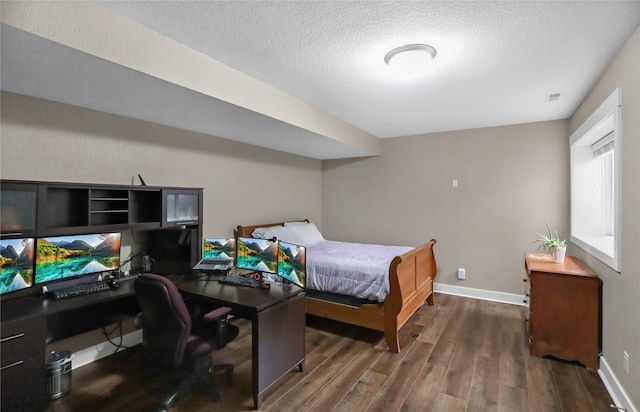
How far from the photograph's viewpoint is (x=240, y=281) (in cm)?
242

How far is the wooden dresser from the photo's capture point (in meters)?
2.35

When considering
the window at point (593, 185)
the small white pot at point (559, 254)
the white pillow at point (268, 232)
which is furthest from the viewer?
the white pillow at point (268, 232)

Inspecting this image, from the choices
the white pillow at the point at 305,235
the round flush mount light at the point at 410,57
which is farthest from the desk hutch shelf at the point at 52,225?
the round flush mount light at the point at 410,57

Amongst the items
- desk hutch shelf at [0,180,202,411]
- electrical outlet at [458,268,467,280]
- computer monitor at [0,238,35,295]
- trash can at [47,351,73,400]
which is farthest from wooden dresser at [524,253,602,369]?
computer monitor at [0,238,35,295]

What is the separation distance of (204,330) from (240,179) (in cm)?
203

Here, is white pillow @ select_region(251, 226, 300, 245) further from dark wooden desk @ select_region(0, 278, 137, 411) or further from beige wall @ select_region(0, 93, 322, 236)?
dark wooden desk @ select_region(0, 278, 137, 411)

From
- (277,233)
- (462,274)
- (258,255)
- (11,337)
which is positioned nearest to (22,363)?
(11,337)

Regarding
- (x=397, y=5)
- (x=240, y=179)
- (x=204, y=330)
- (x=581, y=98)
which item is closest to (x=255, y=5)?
(x=397, y=5)

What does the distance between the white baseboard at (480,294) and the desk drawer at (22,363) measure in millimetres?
4315

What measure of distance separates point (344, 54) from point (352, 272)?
195 cm

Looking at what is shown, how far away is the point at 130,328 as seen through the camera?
107 inches

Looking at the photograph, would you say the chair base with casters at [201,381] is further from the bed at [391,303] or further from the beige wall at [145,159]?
the beige wall at [145,159]

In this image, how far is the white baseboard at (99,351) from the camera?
241 centimetres

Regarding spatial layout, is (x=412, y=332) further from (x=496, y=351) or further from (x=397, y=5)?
(x=397, y=5)
